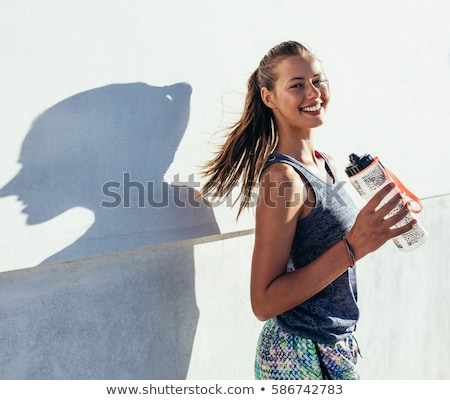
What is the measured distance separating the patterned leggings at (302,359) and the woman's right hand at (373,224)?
35 centimetres

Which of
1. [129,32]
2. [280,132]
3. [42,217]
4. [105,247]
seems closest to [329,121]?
[280,132]

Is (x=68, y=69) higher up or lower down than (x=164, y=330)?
higher up

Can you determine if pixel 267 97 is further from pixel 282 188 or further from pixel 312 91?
pixel 282 188

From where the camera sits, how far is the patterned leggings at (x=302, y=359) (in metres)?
1.76

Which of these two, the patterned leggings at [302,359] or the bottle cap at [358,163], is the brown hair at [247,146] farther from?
the patterned leggings at [302,359]

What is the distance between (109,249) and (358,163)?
0.81 m

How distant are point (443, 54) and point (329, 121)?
1.40 m

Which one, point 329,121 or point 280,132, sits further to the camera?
point 329,121

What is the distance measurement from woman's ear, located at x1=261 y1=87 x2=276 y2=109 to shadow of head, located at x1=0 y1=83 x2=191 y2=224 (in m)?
0.27

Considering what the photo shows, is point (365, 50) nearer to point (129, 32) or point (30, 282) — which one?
point (129, 32)

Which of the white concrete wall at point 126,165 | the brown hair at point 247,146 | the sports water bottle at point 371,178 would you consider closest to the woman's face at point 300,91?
the brown hair at point 247,146

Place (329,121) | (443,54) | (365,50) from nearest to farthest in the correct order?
(329,121)
(365,50)
(443,54)

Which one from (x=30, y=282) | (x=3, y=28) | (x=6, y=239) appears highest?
(x=3, y=28)

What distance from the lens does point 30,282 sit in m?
1.63
